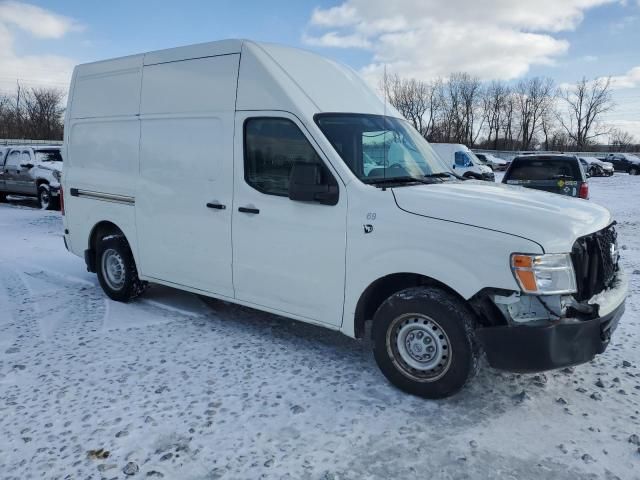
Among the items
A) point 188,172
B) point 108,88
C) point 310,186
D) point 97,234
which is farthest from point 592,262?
point 97,234

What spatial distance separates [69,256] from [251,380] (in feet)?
19.2

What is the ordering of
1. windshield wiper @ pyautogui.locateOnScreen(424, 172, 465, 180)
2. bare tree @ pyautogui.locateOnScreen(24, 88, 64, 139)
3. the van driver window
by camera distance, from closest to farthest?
the van driver window, windshield wiper @ pyautogui.locateOnScreen(424, 172, 465, 180), bare tree @ pyautogui.locateOnScreen(24, 88, 64, 139)

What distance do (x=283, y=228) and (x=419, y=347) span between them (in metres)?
1.47

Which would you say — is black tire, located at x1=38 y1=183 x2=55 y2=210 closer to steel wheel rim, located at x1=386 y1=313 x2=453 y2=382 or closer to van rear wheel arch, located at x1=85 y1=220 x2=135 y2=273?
van rear wheel arch, located at x1=85 y1=220 x2=135 y2=273

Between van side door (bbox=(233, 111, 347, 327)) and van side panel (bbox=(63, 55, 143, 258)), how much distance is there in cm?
165

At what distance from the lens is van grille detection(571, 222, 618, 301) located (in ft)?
11.2

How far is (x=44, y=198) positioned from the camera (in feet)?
51.2

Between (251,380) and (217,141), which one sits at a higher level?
(217,141)

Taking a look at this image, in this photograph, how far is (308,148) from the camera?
4172 mm

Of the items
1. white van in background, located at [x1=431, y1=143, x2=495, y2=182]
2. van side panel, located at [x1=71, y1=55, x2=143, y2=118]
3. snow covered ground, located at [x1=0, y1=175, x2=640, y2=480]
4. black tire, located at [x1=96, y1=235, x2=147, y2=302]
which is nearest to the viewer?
snow covered ground, located at [x1=0, y1=175, x2=640, y2=480]

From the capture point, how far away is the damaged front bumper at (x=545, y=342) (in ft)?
10.7

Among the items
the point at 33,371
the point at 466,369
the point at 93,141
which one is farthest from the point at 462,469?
the point at 93,141

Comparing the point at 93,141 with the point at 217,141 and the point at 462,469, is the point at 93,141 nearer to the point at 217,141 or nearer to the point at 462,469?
the point at 217,141

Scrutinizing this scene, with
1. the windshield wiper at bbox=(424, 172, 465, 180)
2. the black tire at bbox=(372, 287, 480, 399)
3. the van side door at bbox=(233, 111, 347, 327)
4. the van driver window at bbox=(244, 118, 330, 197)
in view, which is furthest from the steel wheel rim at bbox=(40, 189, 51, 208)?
the black tire at bbox=(372, 287, 480, 399)
